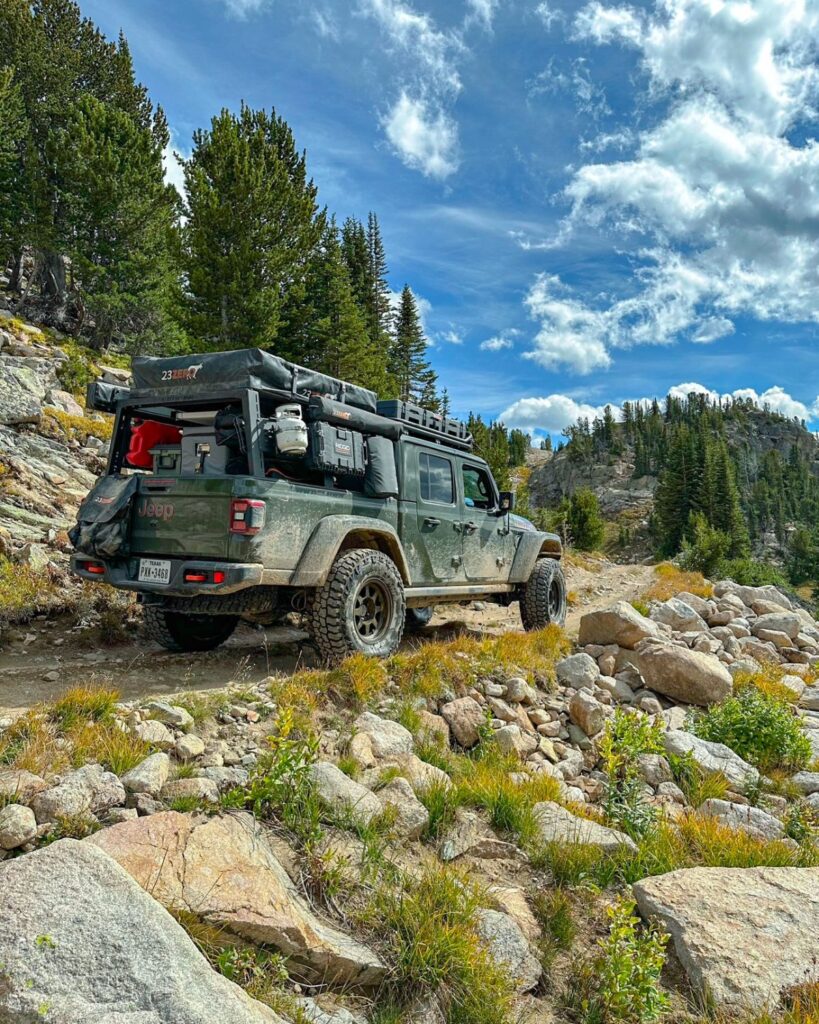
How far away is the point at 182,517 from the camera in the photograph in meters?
5.30

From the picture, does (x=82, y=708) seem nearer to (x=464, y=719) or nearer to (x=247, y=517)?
(x=247, y=517)

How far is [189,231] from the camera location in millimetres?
22250

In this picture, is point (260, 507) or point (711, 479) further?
point (711, 479)

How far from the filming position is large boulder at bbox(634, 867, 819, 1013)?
258 centimetres

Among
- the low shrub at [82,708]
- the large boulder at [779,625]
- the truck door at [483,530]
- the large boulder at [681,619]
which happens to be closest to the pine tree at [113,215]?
the truck door at [483,530]

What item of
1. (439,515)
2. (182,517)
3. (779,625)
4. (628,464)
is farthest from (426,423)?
(628,464)

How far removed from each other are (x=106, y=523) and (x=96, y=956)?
4.07m

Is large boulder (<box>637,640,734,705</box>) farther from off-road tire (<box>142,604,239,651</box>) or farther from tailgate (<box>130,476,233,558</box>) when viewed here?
tailgate (<box>130,476,233,558</box>)

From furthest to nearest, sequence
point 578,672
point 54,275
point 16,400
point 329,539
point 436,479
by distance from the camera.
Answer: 1. point 54,275
2. point 16,400
3. point 436,479
4. point 578,672
5. point 329,539

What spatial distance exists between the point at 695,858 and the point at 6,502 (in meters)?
9.02

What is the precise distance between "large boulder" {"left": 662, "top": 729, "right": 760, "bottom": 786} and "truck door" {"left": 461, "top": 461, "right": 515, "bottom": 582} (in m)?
3.17

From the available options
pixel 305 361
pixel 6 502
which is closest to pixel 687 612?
pixel 6 502

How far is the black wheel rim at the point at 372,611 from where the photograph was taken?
5875 mm

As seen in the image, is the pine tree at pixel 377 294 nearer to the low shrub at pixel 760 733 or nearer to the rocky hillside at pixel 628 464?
the low shrub at pixel 760 733
